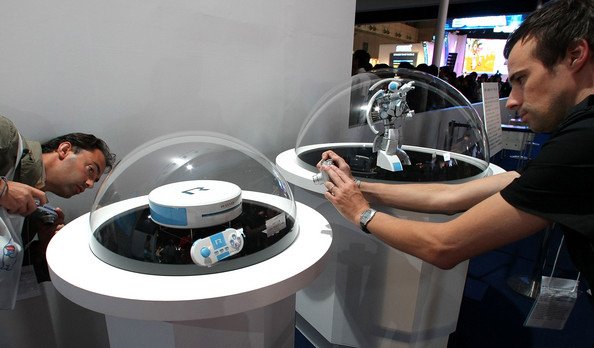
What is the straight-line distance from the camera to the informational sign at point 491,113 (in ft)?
10.3

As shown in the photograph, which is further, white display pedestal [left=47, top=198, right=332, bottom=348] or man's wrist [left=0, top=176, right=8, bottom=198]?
man's wrist [left=0, top=176, right=8, bottom=198]

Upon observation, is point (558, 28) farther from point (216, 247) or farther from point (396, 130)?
point (216, 247)

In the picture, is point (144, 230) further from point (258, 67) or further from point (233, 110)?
point (258, 67)

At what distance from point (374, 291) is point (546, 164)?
3.61 feet

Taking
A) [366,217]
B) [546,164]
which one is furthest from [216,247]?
[546,164]

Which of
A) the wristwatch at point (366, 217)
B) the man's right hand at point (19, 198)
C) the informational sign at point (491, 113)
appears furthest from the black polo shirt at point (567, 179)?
the informational sign at point (491, 113)

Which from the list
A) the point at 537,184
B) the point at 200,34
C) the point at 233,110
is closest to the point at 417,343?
the point at 537,184

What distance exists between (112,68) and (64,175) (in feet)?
1.68

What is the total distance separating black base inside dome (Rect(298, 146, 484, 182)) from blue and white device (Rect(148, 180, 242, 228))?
769 millimetres

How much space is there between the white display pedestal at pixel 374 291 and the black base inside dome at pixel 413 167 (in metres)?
0.15

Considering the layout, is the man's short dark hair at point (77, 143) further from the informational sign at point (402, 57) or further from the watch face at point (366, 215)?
the informational sign at point (402, 57)

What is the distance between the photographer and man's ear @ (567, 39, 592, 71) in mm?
915

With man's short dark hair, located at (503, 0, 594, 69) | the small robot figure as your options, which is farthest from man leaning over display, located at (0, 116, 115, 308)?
man's short dark hair, located at (503, 0, 594, 69)

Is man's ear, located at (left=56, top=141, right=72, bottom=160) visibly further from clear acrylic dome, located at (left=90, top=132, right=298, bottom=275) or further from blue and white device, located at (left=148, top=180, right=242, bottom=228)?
blue and white device, located at (left=148, top=180, right=242, bottom=228)
